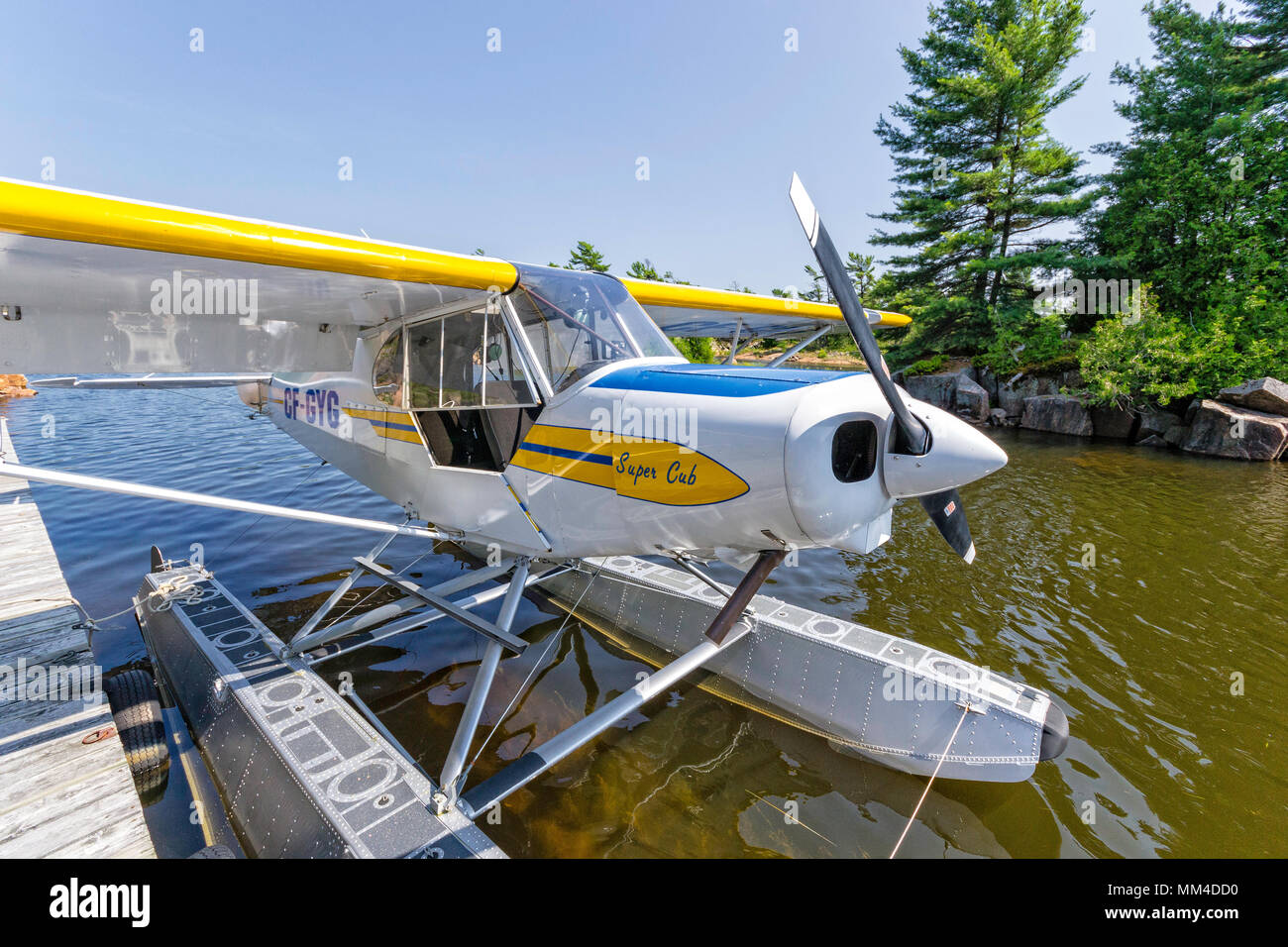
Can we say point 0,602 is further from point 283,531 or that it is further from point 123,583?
point 283,531

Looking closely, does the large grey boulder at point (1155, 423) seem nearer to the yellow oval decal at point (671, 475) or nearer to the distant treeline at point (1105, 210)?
the distant treeline at point (1105, 210)

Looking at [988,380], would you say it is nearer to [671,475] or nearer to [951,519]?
[951,519]

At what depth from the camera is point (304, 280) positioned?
10.3ft

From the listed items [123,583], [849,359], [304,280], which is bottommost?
[123,583]

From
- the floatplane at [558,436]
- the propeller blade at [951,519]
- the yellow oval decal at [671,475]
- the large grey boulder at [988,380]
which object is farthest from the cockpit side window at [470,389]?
the large grey boulder at [988,380]

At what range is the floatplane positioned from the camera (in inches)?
86.4

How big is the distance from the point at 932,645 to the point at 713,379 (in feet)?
13.3

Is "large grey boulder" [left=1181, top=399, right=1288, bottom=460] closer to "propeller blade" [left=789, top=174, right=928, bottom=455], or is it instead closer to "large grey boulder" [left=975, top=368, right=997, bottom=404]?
"large grey boulder" [left=975, top=368, right=997, bottom=404]

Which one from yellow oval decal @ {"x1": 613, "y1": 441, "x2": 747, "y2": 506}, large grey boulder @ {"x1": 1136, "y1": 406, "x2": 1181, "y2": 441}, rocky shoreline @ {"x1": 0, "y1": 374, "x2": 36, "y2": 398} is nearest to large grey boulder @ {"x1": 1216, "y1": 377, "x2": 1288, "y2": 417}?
large grey boulder @ {"x1": 1136, "y1": 406, "x2": 1181, "y2": 441}

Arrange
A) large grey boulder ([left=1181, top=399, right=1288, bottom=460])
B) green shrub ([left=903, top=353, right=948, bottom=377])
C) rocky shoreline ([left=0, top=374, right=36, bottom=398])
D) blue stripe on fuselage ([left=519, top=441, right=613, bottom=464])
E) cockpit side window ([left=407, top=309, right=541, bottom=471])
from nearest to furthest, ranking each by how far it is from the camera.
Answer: blue stripe on fuselage ([left=519, top=441, right=613, bottom=464])
cockpit side window ([left=407, top=309, right=541, bottom=471])
large grey boulder ([left=1181, top=399, right=1288, bottom=460])
rocky shoreline ([left=0, top=374, right=36, bottom=398])
green shrub ([left=903, top=353, right=948, bottom=377])

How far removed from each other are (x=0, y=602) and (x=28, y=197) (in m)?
4.36

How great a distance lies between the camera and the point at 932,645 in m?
4.98
